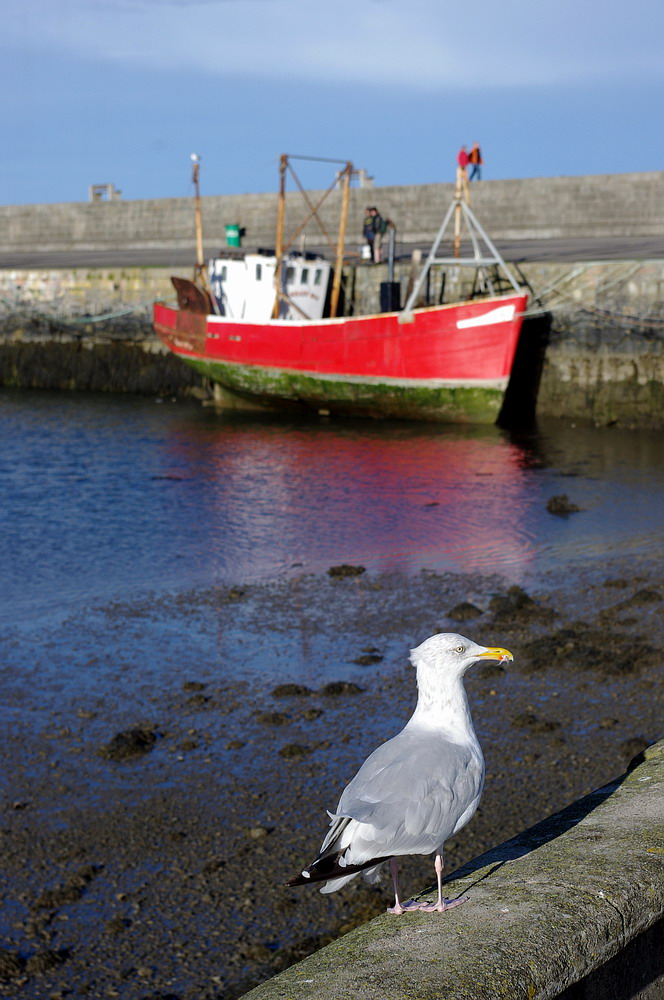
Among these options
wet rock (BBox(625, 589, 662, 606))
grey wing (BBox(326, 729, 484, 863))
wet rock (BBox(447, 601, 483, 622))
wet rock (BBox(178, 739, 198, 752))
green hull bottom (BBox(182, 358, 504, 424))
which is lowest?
wet rock (BBox(178, 739, 198, 752))

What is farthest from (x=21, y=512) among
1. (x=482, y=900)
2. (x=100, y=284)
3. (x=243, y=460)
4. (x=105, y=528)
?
(x=100, y=284)

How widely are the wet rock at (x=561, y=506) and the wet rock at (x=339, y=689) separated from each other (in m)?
Answer: 6.21

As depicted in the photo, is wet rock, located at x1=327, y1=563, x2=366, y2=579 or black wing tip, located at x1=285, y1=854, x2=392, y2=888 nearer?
black wing tip, located at x1=285, y1=854, x2=392, y2=888

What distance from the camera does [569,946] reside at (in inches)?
84.9

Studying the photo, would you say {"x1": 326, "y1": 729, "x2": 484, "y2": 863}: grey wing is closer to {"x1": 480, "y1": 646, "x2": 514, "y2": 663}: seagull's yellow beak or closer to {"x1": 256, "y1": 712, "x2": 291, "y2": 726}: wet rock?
{"x1": 480, "y1": 646, "x2": 514, "y2": 663}: seagull's yellow beak

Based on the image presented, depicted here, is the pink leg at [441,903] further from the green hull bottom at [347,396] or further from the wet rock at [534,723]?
the green hull bottom at [347,396]

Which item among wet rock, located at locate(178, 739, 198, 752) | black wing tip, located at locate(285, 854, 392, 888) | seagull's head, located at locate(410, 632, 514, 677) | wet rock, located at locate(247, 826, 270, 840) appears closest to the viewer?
black wing tip, located at locate(285, 854, 392, 888)

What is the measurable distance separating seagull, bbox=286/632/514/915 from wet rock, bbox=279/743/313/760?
306cm

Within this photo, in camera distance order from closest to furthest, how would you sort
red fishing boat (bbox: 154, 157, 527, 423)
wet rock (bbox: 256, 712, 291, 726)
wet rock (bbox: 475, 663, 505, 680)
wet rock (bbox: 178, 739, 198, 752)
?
wet rock (bbox: 178, 739, 198, 752)
wet rock (bbox: 256, 712, 291, 726)
wet rock (bbox: 475, 663, 505, 680)
red fishing boat (bbox: 154, 157, 527, 423)

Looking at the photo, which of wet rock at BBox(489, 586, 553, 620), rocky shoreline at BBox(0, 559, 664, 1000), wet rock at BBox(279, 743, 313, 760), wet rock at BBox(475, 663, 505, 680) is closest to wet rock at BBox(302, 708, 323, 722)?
rocky shoreline at BBox(0, 559, 664, 1000)

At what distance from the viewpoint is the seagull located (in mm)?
2568

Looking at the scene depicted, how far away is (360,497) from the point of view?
554 inches

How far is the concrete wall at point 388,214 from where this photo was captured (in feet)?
91.1

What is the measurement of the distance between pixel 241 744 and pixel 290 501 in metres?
8.00
